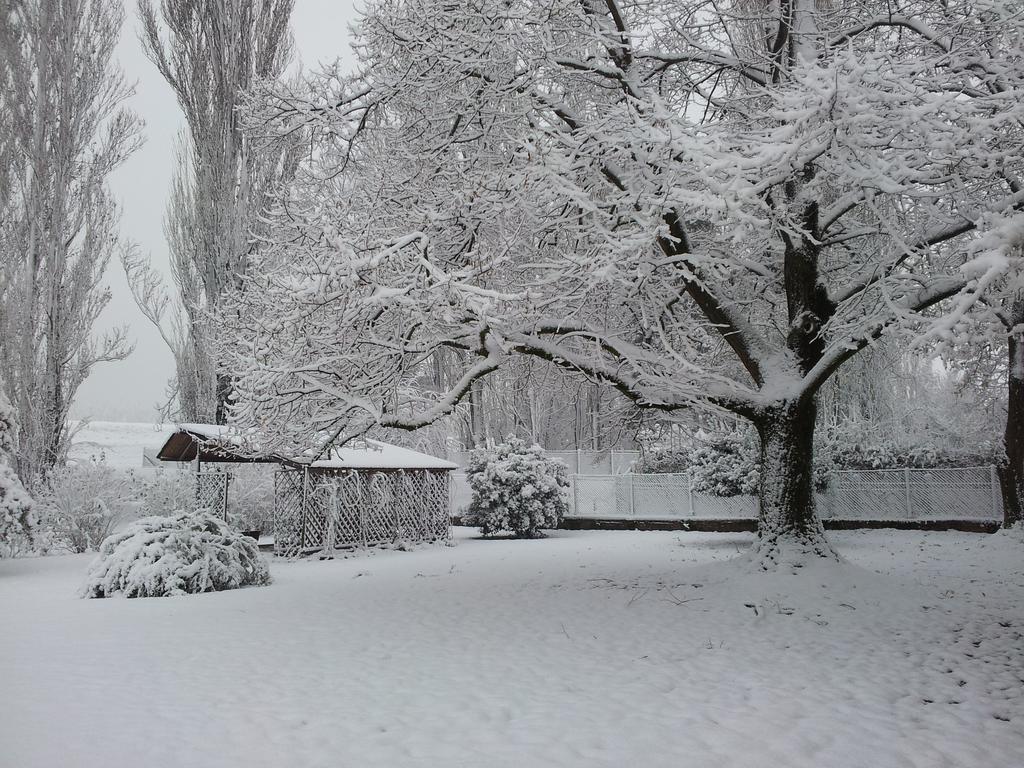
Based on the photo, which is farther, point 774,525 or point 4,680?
point 774,525

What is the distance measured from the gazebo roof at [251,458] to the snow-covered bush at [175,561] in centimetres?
181

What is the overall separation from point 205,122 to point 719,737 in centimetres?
1856

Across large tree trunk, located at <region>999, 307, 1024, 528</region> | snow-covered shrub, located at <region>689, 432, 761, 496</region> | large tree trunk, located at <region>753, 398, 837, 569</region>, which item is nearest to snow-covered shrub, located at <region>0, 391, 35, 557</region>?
large tree trunk, located at <region>753, 398, 837, 569</region>

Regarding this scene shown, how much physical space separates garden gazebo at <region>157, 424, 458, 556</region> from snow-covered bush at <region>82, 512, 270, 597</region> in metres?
2.62

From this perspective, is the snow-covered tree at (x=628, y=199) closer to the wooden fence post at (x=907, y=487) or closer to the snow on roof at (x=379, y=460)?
the snow on roof at (x=379, y=460)

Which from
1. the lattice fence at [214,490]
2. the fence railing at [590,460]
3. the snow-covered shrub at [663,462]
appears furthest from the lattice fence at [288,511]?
the fence railing at [590,460]

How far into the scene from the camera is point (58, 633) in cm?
658

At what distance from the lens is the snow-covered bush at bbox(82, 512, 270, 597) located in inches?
351

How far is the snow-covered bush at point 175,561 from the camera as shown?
8.91m

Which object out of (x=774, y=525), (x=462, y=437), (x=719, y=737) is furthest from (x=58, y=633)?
(x=462, y=437)

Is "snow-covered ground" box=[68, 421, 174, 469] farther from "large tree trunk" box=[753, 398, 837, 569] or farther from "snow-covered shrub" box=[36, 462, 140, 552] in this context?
"large tree trunk" box=[753, 398, 837, 569]

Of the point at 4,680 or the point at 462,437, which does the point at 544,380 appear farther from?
the point at 462,437

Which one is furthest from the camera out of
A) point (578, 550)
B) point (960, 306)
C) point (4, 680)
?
point (578, 550)

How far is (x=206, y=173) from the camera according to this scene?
17.5 m
